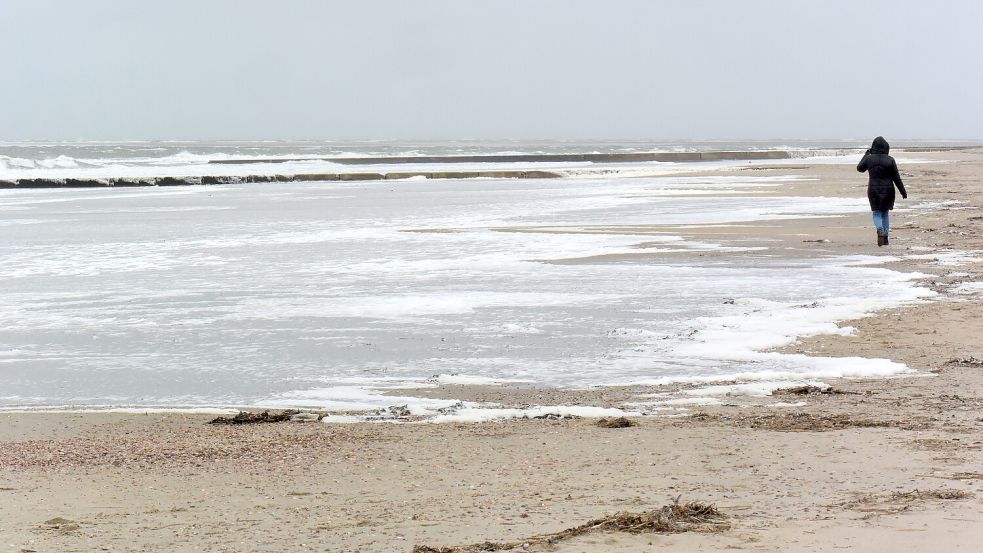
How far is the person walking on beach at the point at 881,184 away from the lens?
1794 cm

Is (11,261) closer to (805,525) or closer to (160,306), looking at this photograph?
(160,306)

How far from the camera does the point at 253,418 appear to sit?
754cm

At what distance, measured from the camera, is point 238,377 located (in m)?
9.16

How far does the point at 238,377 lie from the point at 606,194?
29.6 m

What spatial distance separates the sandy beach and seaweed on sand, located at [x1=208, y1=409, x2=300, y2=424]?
14 centimetres

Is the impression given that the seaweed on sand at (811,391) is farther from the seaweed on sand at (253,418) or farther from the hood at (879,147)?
the hood at (879,147)

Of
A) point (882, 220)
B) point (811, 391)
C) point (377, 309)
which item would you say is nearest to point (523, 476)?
point (811, 391)

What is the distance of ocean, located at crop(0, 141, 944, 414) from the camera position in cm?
891

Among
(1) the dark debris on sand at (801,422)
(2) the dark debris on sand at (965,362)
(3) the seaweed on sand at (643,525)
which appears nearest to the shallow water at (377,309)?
(2) the dark debris on sand at (965,362)

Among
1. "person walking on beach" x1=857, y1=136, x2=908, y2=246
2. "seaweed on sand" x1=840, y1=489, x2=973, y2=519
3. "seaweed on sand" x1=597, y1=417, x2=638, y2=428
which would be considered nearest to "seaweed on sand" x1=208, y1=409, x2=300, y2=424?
"seaweed on sand" x1=597, y1=417, x2=638, y2=428

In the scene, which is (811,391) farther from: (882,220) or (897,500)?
(882,220)

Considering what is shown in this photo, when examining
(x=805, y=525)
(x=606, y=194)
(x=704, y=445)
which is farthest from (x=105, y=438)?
(x=606, y=194)

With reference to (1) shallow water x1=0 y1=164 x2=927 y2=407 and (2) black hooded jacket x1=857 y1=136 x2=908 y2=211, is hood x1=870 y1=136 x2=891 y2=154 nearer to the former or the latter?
(2) black hooded jacket x1=857 y1=136 x2=908 y2=211

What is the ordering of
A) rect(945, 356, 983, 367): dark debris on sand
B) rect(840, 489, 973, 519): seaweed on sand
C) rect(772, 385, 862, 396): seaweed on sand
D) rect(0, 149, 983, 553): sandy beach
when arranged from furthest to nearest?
rect(945, 356, 983, 367): dark debris on sand → rect(772, 385, 862, 396): seaweed on sand → rect(840, 489, 973, 519): seaweed on sand → rect(0, 149, 983, 553): sandy beach
